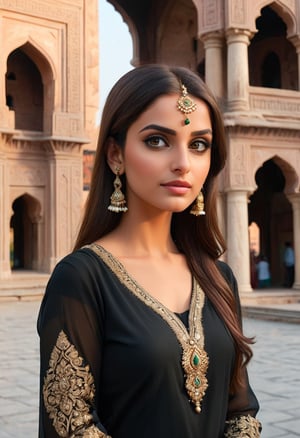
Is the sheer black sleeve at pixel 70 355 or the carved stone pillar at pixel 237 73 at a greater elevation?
the carved stone pillar at pixel 237 73

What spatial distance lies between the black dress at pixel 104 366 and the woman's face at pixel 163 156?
26 cm

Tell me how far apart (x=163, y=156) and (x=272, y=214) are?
64.2 ft

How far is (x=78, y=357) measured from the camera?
4.57 ft

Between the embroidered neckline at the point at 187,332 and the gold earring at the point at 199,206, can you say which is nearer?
the embroidered neckline at the point at 187,332

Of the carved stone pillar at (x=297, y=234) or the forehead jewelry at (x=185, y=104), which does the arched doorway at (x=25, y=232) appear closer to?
the carved stone pillar at (x=297, y=234)

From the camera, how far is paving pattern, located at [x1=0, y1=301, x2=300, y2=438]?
441 cm

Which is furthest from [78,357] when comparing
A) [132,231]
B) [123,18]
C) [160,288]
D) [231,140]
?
[123,18]

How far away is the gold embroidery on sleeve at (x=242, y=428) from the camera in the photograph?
160 centimetres

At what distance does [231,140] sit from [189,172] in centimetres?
1359

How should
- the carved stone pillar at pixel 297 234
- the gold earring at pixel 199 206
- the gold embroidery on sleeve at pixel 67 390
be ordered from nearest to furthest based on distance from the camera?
the gold embroidery on sleeve at pixel 67 390 → the gold earring at pixel 199 206 → the carved stone pillar at pixel 297 234

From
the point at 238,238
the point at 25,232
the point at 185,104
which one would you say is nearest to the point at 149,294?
the point at 185,104

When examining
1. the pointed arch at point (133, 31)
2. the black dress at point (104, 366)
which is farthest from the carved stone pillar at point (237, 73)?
the black dress at point (104, 366)

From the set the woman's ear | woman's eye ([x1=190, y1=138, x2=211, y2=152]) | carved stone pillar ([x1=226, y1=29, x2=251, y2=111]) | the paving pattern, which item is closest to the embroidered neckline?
the woman's ear

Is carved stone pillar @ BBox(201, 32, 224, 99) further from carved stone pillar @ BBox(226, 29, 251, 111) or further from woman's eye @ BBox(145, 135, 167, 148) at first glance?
woman's eye @ BBox(145, 135, 167, 148)
